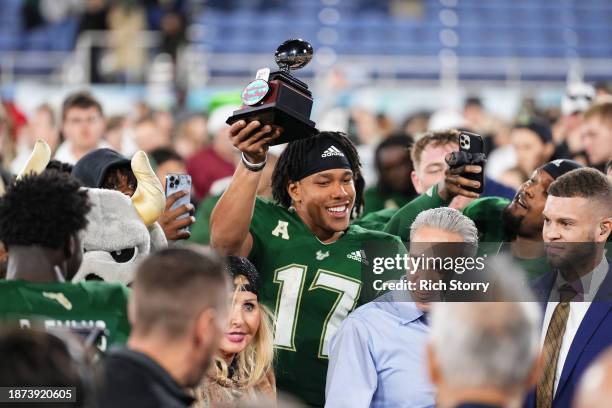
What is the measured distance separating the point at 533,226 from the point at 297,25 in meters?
11.2

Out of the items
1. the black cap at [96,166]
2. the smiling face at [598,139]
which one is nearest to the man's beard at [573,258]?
the black cap at [96,166]

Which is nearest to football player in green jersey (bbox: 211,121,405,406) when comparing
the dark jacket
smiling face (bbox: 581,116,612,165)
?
the dark jacket

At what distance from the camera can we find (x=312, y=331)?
4.07 meters

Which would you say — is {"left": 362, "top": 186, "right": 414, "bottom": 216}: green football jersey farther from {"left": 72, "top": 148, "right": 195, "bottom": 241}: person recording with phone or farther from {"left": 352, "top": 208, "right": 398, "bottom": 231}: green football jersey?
{"left": 72, "top": 148, "right": 195, "bottom": 241}: person recording with phone

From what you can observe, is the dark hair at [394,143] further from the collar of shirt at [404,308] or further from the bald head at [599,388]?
the bald head at [599,388]

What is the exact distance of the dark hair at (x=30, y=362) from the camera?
7.27ft

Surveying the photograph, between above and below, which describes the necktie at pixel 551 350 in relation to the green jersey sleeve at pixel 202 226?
below

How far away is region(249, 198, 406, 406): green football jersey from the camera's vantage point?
4.06 m

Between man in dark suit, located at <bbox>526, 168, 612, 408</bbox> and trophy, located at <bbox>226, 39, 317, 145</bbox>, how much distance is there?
3.18 feet

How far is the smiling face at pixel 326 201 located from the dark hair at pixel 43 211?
4.40ft

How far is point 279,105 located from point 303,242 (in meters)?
0.65

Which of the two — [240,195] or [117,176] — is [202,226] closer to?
[117,176]

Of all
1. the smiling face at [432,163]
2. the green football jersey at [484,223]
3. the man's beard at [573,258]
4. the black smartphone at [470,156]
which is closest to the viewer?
the man's beard at [573,258]

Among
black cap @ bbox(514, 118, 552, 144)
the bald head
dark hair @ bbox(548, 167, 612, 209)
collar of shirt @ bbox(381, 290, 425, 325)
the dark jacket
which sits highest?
black cap @ bbox(514, 118, 552, 144)
